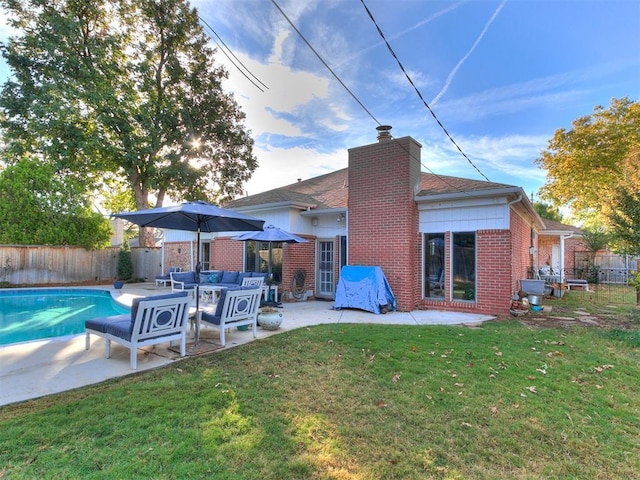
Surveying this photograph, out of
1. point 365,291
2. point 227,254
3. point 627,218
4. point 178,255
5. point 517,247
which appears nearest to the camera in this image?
point 627,218

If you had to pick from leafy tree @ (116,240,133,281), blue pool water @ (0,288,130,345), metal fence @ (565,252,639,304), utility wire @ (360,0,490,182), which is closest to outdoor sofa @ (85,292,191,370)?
blue pool water @ (0,288,130,345)

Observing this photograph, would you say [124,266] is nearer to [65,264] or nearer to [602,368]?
[65,264]

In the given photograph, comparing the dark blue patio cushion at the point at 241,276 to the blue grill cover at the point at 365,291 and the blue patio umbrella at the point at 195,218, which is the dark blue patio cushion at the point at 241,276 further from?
the blue patio umbrella at the point at 195,218

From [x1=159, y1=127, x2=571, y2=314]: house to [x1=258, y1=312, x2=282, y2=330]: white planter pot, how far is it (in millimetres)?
4192

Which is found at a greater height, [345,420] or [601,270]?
[601,270]

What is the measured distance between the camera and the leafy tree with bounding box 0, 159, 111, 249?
640 inches

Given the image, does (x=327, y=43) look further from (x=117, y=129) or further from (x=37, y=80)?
(x=37, y=80)

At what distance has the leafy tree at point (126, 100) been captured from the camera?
15617 millimetres

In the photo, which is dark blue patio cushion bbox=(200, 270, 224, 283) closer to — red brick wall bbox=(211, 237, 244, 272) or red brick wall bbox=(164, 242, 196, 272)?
red brick wall bbox=(211, 237, 244, 272)

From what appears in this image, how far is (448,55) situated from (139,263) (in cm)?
1958

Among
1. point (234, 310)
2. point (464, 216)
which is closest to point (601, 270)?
point (464, 216)

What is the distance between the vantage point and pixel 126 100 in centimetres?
1714

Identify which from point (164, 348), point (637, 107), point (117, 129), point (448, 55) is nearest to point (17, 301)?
point (117, 129)

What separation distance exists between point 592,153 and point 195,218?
21421 mm
